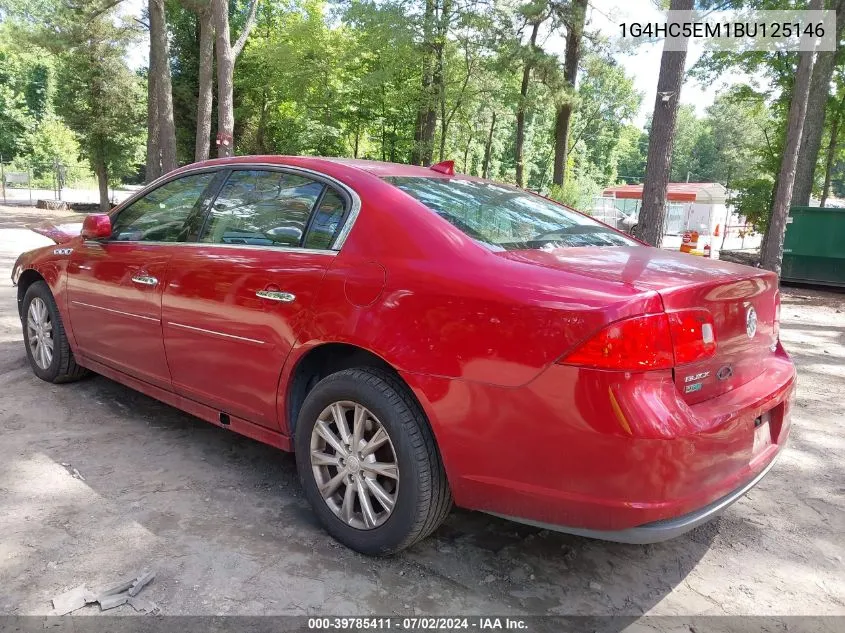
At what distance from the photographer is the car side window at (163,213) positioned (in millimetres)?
3613

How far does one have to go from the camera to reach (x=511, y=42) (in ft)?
60.2

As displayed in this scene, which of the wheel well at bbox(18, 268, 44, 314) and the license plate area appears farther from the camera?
the wheel well at bbox(18, 268, 44, 314)

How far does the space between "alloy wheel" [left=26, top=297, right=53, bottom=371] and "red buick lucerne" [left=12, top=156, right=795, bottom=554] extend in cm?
135

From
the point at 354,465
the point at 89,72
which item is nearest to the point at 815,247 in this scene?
the point at 354,465

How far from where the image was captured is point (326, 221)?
9.59ft

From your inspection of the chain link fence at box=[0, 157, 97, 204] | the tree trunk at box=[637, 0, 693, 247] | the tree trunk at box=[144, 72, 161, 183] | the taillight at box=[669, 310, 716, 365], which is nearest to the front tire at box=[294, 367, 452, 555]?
the taillight at box=[669, 310, 716, 365]

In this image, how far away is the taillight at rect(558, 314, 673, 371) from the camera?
2043 mm

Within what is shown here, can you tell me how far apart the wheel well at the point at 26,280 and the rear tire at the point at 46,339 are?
0.06 meters

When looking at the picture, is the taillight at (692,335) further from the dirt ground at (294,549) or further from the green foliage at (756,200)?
the green foliage at (756,200)

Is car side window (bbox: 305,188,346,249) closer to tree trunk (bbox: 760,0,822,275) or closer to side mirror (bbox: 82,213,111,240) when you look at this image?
side mirror (bbox: 82,213,111,240)

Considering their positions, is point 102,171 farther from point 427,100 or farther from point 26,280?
point 26,280

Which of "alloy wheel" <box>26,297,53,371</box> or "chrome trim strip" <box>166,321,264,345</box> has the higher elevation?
"chrome trim strip" <box>166,321,264,345</box>

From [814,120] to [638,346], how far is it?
17079mm

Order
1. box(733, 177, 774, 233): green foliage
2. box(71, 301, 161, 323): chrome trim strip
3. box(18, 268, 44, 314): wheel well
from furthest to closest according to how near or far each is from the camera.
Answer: box(733, 177, 774, 233): green foliage < box(18, 268, 44, 314): wheel well < box(71, 301, 161, 323): chrome trim strip
